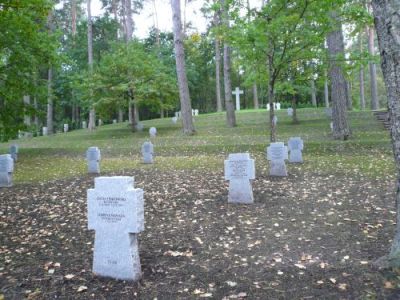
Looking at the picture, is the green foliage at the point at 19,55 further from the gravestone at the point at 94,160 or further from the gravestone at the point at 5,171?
the gravestone at the point at 5,171

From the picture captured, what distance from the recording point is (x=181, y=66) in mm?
20562

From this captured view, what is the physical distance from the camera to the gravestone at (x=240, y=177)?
729cm

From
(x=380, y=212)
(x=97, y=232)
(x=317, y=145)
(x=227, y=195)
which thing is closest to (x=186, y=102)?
(x=317, y=145)

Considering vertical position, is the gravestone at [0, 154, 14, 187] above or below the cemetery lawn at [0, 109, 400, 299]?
above

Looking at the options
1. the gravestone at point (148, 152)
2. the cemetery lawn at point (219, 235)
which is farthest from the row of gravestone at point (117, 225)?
the gravestone at point (148, 152)

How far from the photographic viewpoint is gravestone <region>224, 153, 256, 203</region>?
23.9 feet

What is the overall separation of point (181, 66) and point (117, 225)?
56.4 ft

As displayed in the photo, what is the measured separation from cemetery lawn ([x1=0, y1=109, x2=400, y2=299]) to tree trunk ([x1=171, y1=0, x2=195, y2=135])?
9.32 metres

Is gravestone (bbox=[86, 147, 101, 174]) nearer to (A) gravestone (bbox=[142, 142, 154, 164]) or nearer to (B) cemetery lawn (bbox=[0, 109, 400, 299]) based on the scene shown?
(B) cemetery lawn (bbox=[0, 109, 400, 299])

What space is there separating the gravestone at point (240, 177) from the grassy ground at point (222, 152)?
12.7ft

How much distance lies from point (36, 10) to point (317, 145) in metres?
11.6

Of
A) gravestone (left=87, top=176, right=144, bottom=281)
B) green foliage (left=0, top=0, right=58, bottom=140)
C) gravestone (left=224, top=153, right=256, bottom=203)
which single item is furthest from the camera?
green foliage (left=0, top=0, right=58, bottom=140)

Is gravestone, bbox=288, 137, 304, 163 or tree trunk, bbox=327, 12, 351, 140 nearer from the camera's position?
gravestone, bbox=288, 137, 304, 163

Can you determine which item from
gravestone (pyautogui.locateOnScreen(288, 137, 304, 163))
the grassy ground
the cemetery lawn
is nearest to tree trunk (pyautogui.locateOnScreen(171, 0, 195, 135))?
the grassy ground
